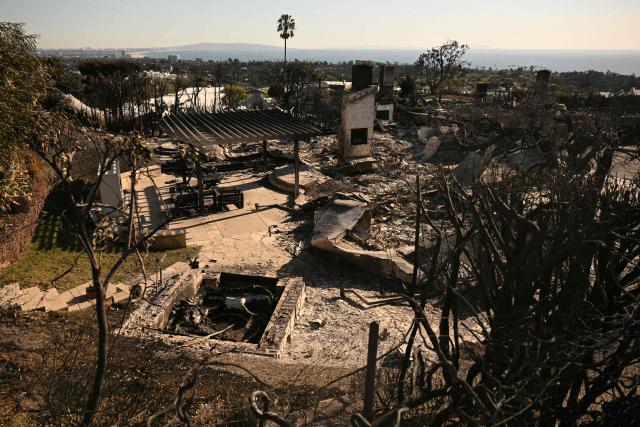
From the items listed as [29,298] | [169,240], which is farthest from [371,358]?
[169,240]

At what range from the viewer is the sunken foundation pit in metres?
8.61

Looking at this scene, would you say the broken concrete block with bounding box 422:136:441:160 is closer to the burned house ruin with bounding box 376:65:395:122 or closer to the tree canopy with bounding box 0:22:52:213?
the burned house ruin with bounding box 376:65:395:122

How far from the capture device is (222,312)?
10406 mm

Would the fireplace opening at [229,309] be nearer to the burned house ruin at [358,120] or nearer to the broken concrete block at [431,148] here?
the burned house ruin at [358,120]

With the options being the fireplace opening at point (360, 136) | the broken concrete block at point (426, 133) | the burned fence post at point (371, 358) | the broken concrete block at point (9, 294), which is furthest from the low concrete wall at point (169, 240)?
the broken concrete block at point (426, 133)


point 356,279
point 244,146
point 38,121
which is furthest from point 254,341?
point 244,146

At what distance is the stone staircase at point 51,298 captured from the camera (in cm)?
982

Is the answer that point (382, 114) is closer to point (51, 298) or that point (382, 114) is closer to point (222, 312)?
point (222, 312)

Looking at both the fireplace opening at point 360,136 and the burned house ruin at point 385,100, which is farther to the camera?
the burned house ruin at point 385,100

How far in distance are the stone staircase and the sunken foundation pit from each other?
96 centimetres

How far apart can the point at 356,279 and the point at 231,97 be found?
111 ft

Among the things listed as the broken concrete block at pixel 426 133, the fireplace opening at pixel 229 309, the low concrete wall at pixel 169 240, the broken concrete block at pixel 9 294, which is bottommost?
the fireplace opening at pixel 229 309

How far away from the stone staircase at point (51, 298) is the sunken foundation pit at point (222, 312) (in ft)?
3.14

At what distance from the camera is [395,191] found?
1794 cm
